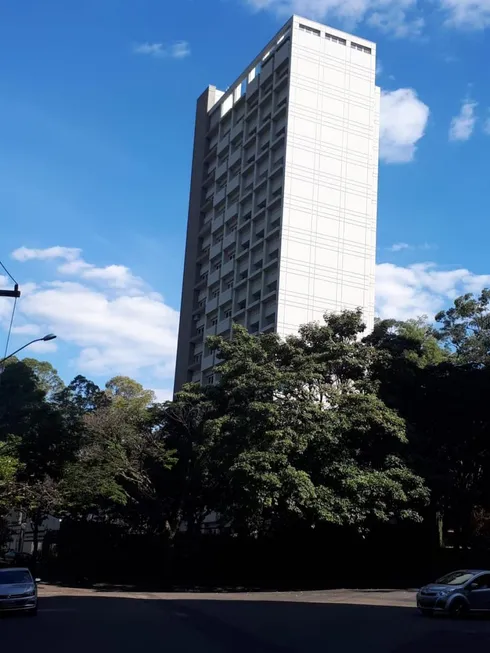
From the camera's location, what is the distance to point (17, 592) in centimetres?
2009

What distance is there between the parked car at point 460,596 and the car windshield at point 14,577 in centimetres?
1139

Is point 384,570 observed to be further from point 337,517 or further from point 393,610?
point 393,610

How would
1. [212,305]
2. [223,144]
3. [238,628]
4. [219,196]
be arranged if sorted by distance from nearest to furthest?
[238,628] < [212,305] < [219,196] < [223,144]

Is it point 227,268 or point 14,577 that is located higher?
point 227,268

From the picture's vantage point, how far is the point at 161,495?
1569 inches

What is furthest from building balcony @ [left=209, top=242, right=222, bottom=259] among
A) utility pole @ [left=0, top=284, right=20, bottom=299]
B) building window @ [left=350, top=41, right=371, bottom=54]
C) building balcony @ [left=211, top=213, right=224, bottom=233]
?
utility pole @ [left=0, top=284, right=20, bottom=299]

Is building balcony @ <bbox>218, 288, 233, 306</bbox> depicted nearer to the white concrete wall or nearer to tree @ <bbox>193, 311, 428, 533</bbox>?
the white concrete wall

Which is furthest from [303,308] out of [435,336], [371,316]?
[435,336]

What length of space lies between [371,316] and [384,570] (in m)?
28.6

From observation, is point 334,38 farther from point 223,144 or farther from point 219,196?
point 219,196

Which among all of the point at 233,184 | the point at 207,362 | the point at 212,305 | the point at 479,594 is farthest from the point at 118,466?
the point at 233,184

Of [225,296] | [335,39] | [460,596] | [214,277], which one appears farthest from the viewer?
[214,277]

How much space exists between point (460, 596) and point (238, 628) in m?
6.72

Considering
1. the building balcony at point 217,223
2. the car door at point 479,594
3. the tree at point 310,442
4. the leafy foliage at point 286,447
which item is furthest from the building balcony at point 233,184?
the car door at point 479,594
